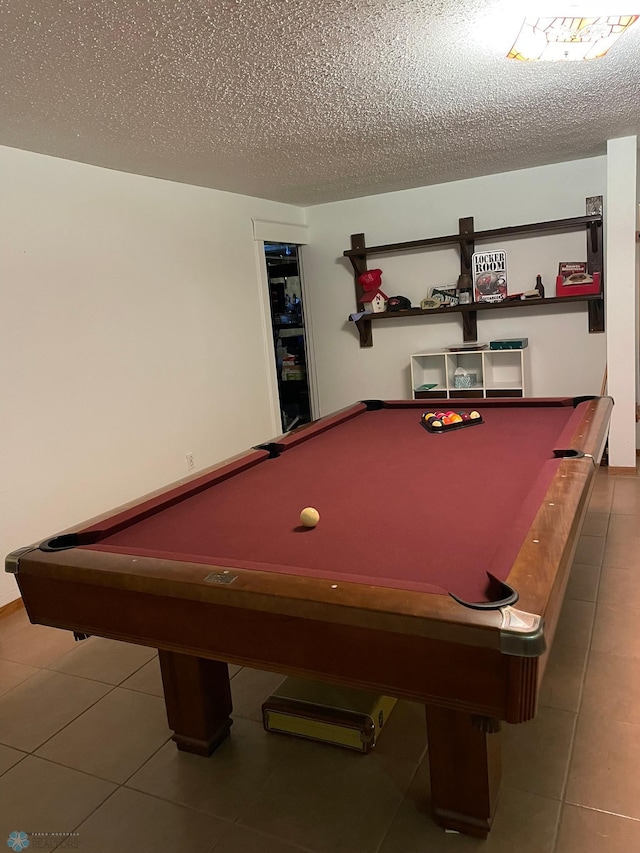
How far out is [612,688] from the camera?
213 centimetres

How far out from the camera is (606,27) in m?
2.07

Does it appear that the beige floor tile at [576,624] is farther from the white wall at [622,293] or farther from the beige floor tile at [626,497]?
the white wall at [622,293]

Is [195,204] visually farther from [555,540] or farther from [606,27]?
[555,540]

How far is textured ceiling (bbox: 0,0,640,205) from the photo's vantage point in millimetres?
1992

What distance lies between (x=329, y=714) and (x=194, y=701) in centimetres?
42

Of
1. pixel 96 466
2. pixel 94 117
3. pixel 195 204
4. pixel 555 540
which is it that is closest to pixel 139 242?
pixel 195 204

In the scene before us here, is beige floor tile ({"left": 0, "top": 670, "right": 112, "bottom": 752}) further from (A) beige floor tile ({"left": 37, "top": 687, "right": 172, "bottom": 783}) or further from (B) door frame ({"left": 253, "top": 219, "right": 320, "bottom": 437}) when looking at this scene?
(B) door frame ({"left": 253, "top": 219, "right": 320, "bottom": 437})

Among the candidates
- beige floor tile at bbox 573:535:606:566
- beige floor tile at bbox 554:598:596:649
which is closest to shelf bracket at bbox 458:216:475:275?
beige floor tile at bbox 573:535:606:566

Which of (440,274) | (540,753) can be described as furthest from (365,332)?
(540,753)

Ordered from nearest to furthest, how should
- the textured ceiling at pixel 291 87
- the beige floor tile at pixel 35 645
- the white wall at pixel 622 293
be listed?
the textured ceiling at pixel 291 87 → the beige floor tile at pixel 35 645 → the white wall at pixel 622 293

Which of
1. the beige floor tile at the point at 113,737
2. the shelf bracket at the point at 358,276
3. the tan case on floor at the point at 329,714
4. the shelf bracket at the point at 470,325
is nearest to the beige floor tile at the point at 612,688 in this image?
the tan case on floor at the point at 329,714

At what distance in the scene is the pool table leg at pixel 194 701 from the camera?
75.2 inches

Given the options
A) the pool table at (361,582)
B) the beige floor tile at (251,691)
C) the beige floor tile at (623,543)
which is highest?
the pool table at (361,582)

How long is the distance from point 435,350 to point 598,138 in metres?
1.95
